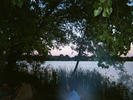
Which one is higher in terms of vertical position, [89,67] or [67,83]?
[89,67]

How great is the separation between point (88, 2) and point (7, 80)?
13.7 feet

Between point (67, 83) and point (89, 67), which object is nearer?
point (67, 83)

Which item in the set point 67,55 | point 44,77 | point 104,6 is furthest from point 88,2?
point 44,77

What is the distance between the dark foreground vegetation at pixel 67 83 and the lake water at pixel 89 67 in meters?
0.25

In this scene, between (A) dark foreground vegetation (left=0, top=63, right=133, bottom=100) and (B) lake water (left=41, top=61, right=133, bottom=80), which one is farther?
(B) lake water (left=41, top=61, right=133, bottom=80)

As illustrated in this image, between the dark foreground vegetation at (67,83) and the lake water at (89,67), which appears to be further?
the lake water at (89,67)

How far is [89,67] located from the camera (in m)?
6.83

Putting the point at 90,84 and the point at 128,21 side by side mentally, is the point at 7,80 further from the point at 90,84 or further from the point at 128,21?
the point at 128,21

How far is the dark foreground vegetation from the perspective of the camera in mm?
5879

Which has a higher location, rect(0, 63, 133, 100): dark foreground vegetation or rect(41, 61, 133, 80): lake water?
rect(41, 61, 133, 80): lake water

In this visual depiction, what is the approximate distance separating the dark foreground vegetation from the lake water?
253mm

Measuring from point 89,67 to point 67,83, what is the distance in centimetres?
→ 130

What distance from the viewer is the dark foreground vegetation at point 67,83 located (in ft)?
19.3

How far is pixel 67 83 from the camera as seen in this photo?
6348mm
